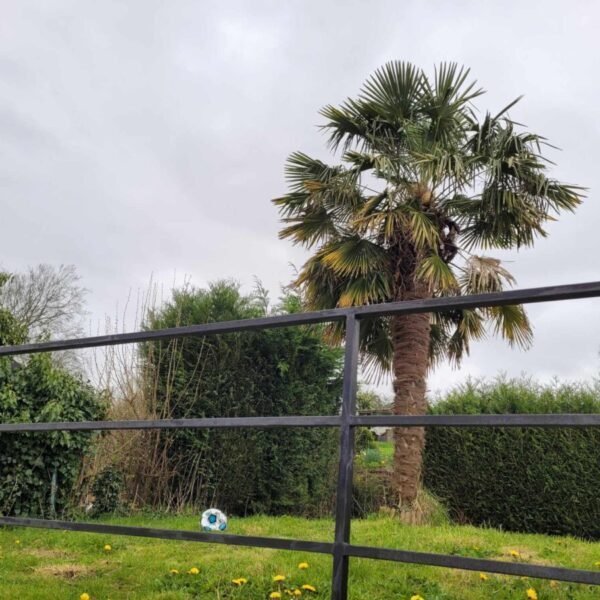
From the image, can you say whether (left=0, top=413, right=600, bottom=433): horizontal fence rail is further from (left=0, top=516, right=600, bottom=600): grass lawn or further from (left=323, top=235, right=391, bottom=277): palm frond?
(left=323, top=235, right=391, bottom=277): palm frond

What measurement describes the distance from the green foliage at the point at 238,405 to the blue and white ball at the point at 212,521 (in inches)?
90.3

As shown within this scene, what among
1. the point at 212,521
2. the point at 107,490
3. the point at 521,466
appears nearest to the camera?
the point at 212,521

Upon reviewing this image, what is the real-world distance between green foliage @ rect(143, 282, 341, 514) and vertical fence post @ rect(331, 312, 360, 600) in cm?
645

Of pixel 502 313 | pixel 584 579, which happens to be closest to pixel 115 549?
pixel 584 579

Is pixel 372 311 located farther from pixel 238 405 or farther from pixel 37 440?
pixel 238 405

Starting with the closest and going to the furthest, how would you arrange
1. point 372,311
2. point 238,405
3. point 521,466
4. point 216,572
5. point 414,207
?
point 372,311, point 216,572, point 414,207, point 521,466, point 238,405

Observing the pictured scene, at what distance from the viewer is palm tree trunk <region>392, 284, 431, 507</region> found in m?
7.00

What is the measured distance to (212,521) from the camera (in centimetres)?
537

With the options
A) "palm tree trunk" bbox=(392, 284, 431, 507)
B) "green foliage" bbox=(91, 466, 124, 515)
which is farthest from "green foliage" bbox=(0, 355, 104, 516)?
"palm tree trunk" bbox=(392, 284, 431, 507)

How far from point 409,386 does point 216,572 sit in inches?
176

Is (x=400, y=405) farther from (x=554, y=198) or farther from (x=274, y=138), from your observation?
(x=274, y=138)

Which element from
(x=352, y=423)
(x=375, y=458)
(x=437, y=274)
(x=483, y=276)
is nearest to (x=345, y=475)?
(x=352, y=423)

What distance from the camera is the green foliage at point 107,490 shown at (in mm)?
6762

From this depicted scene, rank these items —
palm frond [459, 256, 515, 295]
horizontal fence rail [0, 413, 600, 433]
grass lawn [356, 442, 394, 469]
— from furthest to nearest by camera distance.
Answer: grass lawn [356, 442, 394, 469] → palm frond [459, 256, 515, 295] → horizontal fence rail [0, 413, 600, 433]
